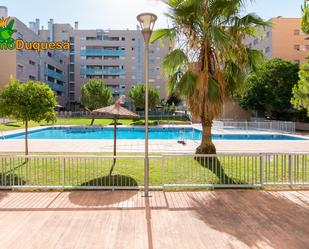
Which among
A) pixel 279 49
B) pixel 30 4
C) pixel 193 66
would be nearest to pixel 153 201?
pixel 193 66

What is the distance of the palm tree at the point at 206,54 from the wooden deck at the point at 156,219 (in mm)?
4343

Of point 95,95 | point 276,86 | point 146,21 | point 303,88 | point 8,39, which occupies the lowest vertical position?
point 303,88

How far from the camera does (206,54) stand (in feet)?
33.0

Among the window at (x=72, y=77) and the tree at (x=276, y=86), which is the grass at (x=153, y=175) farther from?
the window at (x=72, y=77)

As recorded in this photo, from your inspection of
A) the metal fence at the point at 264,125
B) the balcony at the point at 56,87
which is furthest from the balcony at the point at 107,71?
the metal fence at the point at 264,125

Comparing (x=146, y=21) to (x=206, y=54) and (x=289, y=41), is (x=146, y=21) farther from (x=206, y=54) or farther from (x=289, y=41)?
(x=289, y=41)

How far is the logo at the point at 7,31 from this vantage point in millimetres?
43000

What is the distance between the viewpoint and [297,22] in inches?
1661

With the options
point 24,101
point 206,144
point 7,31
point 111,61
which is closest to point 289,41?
point 206,144

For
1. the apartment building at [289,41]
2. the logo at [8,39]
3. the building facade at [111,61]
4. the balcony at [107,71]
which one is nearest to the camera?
the apartment building at [289,41]

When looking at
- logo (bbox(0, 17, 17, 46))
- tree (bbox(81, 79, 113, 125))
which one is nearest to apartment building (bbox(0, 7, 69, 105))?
logo (bbox(0, 17, 17, 46))

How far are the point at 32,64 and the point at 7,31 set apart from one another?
897 centimetres

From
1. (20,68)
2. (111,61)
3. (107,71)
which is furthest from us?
(111,61)

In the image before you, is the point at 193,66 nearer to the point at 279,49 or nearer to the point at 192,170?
the point at 192,170
